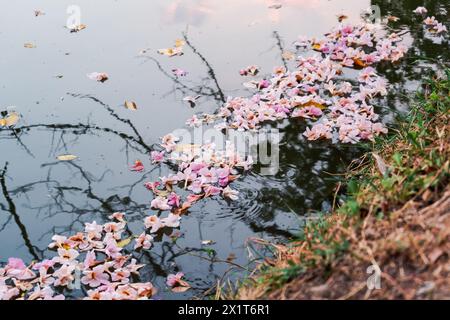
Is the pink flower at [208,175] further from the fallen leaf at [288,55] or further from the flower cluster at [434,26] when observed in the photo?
the flower cluster at [434,26]

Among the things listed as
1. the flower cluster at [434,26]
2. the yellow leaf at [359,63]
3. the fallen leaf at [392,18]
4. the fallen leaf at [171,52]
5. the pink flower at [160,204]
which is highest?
the fallen leaf at [392,18]

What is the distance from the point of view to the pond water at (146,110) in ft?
11.4

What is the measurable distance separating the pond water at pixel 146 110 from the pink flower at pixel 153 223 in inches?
2.7

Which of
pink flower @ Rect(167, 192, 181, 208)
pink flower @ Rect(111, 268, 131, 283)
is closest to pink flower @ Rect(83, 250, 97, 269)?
pink flower @ Rect(111, 268, 131, 283)

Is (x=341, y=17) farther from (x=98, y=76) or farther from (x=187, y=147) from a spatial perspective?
(x=187, y=147)

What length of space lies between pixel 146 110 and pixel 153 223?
162 centimetres

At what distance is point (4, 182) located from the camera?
393cm

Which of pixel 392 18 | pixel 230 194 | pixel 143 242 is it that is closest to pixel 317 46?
pixel 392 18

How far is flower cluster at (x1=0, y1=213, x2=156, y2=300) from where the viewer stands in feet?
9.68

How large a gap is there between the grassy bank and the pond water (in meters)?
0.80

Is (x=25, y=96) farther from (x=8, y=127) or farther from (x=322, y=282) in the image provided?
(x=322, y=282)

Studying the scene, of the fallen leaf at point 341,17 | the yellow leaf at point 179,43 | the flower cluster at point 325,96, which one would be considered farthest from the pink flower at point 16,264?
the fallen leaf at point 341,17
